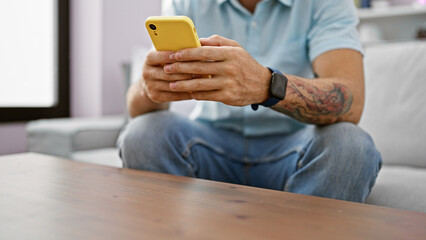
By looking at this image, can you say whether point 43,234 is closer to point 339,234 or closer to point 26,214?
point 26,214

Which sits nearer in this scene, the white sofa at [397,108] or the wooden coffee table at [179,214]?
the wooden coffee table at [179,214]

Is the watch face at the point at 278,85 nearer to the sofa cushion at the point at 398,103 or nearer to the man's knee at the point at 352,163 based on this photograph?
the man's knee at the point at 352,163

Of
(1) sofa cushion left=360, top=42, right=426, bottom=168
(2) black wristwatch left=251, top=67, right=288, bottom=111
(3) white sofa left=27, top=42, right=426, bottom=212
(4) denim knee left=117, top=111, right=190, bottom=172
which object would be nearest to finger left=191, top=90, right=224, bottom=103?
(2) black wristwatch left=251, top=67, right=288, bottom=111

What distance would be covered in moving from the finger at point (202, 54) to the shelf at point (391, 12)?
90.9 inches

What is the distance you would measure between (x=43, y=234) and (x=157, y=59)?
14.6 inches

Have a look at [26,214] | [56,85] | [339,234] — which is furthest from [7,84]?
[339,234]

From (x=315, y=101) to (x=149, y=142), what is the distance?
382mm

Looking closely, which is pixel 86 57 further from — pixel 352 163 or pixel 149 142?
pixel 352 163

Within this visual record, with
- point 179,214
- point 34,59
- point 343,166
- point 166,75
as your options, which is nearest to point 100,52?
point 34,59

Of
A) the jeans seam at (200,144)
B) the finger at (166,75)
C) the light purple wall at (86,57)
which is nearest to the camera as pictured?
the finger at (166,75)

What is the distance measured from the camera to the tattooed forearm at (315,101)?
0.74 meters

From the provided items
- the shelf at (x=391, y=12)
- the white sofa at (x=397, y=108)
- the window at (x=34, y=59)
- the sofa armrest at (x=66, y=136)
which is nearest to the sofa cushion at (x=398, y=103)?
the white sofa at (x=397, y=108)

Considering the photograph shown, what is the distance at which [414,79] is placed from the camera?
1.19m

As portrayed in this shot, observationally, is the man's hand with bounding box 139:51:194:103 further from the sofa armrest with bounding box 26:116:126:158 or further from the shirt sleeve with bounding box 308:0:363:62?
the sofa armrest with bounding box 26:116:126:158
